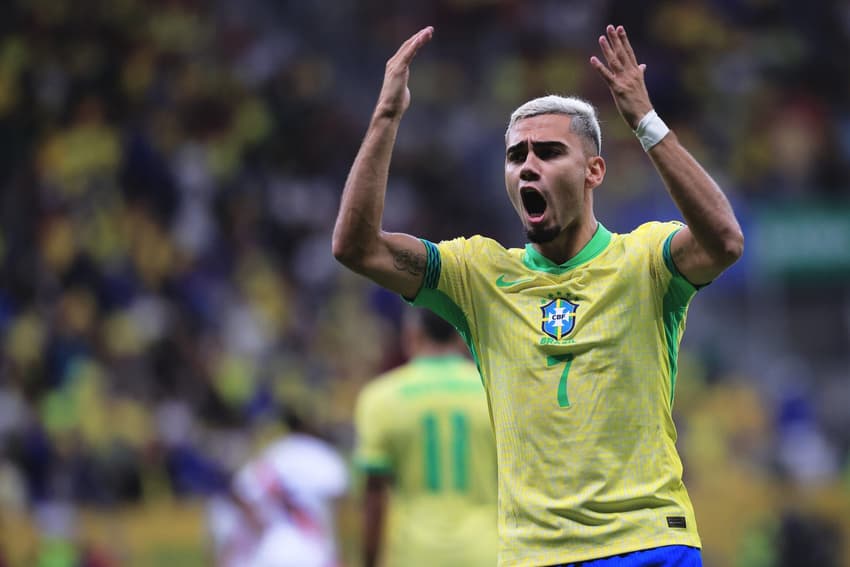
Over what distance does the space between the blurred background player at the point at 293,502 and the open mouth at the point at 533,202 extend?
14.4ft

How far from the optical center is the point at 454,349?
275 inches

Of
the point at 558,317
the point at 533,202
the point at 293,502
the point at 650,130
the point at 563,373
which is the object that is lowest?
the point at 293,502

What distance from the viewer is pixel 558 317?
13.8 ft

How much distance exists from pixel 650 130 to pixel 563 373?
72cm

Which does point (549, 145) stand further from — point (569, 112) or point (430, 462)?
point (430, 462)

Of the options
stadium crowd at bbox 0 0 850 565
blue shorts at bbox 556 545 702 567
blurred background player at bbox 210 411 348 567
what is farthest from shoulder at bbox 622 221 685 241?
stadium crowd at bbox 0 0 850 565

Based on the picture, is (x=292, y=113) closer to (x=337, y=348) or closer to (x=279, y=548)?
(x=337, y=348)

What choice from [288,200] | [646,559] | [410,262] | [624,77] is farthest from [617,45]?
[288,200]

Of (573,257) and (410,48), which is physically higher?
(410,48)

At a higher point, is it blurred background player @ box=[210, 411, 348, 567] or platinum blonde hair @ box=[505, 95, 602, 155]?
platinum blonde hair @ box=[505, 95, 602, 155]

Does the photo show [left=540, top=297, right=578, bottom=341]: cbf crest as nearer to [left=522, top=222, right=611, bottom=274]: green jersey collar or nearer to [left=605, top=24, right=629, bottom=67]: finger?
[left=522, top=222, right=611, bottom=274]: green jersey collar

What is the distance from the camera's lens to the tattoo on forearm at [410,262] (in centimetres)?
432

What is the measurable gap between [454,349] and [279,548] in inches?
84.9

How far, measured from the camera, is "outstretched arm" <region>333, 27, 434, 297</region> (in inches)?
166
